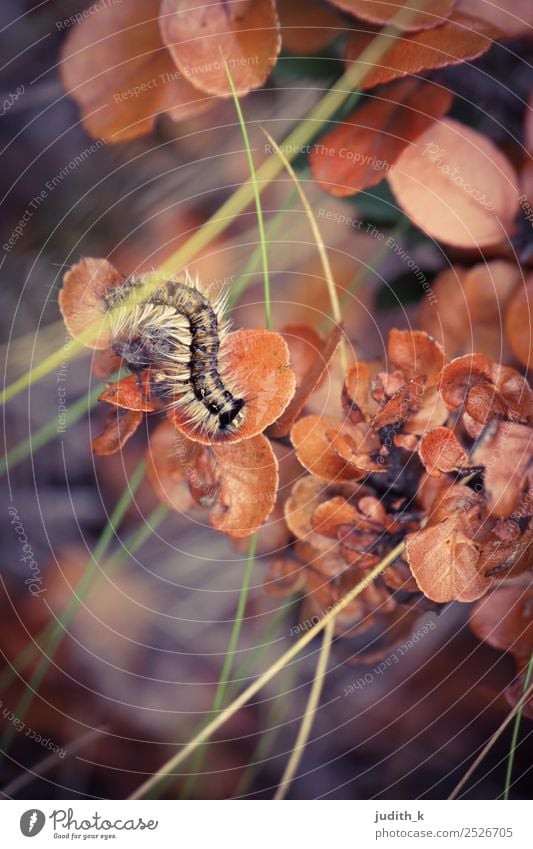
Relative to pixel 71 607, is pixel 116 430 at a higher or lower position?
higher

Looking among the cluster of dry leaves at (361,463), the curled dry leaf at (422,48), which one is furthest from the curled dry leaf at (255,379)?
the curled dry leaf at (422,48)

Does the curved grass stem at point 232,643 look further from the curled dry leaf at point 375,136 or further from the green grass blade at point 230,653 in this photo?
the curled dry leaf at point 375,136

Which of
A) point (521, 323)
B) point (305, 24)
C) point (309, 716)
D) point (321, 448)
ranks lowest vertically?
point (309, 716)

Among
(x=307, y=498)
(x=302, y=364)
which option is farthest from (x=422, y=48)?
(x=307, y=498)

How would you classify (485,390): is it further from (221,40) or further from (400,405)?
(221,40)

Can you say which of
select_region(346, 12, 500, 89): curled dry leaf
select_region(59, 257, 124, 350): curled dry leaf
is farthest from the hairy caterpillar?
select_region(346, 12, 500, 89): curled dry leaf

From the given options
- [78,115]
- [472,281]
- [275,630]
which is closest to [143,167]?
[78,115]

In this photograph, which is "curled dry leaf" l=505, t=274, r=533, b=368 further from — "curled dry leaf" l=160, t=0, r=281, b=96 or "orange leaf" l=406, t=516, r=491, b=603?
"curled dry leaf" l=160, t=0, r=281, b=96
